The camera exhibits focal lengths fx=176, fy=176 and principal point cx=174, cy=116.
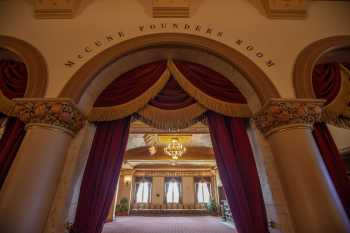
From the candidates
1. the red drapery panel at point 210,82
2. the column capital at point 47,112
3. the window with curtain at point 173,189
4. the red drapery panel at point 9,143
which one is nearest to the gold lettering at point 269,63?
the red drapery panel at point 210,82

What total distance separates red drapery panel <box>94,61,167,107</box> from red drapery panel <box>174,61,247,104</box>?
1.03 ft

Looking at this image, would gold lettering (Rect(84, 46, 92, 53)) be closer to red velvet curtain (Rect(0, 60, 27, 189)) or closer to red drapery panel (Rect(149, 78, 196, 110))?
red velvet curtain (Rect(0, 60, 27, 189))

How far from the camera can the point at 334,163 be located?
1.76 m

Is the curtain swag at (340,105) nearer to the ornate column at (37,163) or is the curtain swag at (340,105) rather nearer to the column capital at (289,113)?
the column capital at (289,113)

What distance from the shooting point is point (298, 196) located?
4.80 ft

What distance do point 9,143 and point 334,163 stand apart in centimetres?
330

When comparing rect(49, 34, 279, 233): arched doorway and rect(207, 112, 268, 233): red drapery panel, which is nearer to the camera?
rect(207, 112, 268, 233): red drapery panel

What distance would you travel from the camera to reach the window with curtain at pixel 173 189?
12.1 metres

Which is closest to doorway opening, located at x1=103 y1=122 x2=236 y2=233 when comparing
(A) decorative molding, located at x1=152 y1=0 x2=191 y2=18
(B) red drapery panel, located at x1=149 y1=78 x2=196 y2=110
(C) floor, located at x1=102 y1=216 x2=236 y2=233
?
(C) floor, located at x1=102 y1=216 x2=236 y2=233

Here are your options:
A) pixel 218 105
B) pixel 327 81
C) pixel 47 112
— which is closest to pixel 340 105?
pixel 327 81

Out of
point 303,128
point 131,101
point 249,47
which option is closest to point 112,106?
point 131,101

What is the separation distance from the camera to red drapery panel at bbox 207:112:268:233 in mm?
1668

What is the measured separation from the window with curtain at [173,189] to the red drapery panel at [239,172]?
11.3m

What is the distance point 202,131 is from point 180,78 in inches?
110
